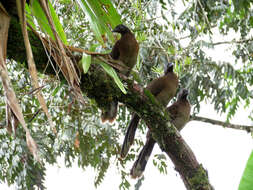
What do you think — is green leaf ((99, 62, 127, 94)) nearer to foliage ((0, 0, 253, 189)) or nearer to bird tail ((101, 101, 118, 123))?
bird tail ((101, 101, 118, 123))

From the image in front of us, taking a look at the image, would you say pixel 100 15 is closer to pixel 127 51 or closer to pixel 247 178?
pixel 127 51

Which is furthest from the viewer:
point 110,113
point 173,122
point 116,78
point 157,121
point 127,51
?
point 173,122

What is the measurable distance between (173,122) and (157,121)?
75 cm

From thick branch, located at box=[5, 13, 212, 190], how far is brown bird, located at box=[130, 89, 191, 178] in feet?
1.63

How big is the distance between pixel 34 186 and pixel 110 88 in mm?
1316

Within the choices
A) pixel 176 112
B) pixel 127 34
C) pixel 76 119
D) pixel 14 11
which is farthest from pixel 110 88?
pixel 76 119

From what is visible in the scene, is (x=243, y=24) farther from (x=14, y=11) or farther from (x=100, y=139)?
(x=14, y=11)

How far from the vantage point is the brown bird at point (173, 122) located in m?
1.90

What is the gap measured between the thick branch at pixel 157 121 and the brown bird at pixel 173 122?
0.50m

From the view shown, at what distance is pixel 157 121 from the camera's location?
4.69 feet

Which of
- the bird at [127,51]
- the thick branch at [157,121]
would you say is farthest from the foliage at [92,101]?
the thick branch at [157,121]

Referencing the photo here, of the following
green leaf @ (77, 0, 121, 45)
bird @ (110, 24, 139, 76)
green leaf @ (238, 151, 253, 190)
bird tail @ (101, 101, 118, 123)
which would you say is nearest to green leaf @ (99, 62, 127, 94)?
green leaf @ (77, 0, 121, 45)

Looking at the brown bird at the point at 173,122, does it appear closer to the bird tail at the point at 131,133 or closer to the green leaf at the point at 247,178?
the bird tail at the point at 131,133

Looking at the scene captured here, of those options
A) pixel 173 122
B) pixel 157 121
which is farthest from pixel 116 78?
pixel 173 122
